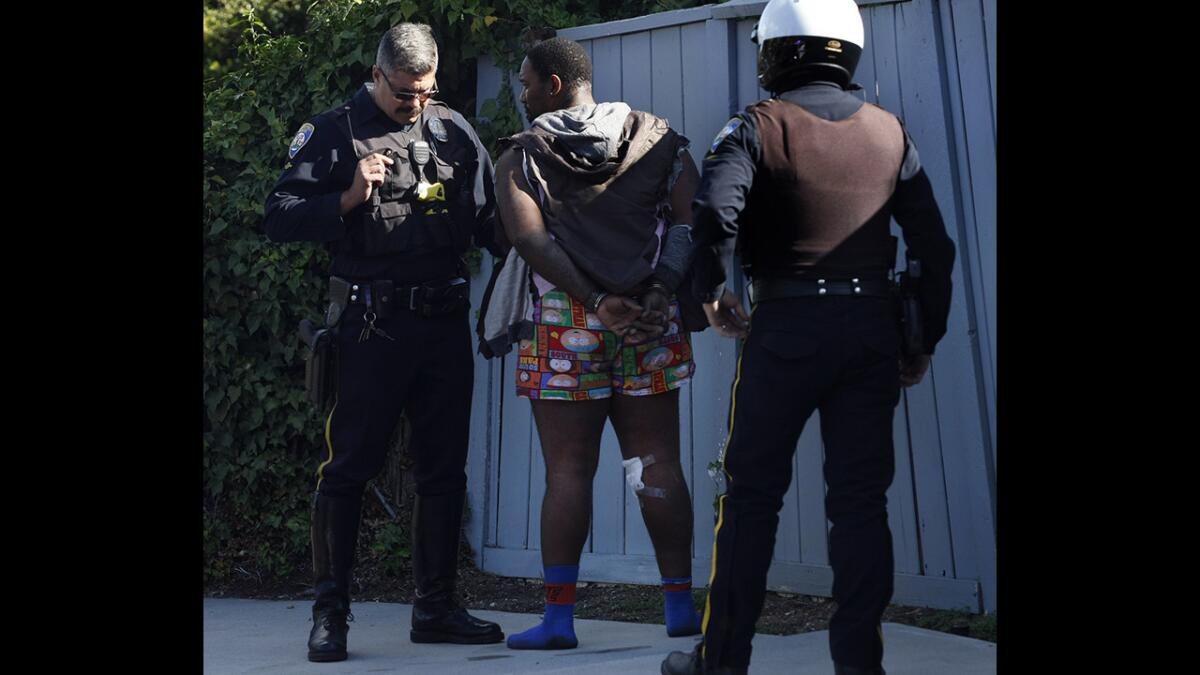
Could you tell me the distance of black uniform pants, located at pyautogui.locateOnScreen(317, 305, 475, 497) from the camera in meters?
4.48

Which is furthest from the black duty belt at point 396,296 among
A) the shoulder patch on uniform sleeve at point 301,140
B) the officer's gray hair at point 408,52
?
the officer's gray hair at point 408,52

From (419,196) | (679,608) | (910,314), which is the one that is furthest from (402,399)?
(910,314)

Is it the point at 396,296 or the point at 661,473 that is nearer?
the point at 661,473

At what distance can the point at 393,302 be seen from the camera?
178 inches

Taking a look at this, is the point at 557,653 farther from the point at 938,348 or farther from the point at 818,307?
the point at 938,348

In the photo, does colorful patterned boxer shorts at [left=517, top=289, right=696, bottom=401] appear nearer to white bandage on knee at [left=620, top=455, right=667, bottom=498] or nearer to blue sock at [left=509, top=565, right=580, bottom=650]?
white bandage on knee at [left=620, top=455, right=667, bottom=498]

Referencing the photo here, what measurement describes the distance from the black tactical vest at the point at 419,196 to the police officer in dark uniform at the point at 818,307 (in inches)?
51.1

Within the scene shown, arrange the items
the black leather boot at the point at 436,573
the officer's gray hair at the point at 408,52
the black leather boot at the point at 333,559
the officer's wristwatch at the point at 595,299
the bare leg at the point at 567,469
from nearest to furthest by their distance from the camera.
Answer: the officer's wristwatch at the point at 595,299 < the bare leg at the point at 567,469 < the black leather boot at the point at 333,559 < the officer's gray hair at the point at 408,52 < the black leather boot at the point at 436,573

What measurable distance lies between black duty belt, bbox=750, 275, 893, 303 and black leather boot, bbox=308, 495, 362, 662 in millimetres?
1671

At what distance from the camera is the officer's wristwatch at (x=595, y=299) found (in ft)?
13.6

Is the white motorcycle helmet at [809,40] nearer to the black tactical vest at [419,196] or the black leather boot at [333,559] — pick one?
the black tactical vest at [419,196]

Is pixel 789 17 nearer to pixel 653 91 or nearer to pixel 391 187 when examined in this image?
pixel 391 187

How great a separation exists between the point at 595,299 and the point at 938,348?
1290 millimetres
